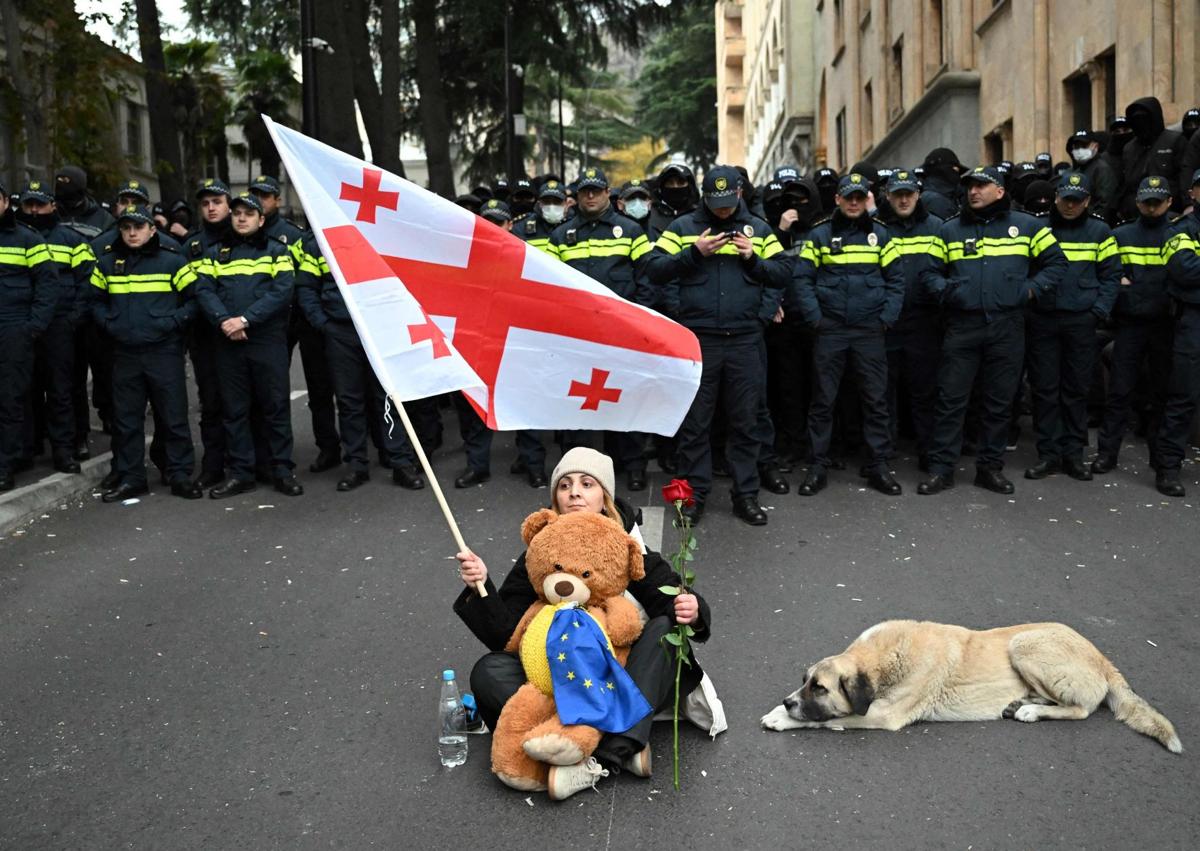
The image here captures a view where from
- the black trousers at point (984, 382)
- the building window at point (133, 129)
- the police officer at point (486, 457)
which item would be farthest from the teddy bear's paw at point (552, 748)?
the building window at point (133, 129)

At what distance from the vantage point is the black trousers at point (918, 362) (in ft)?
34.2

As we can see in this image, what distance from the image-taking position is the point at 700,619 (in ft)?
16.1

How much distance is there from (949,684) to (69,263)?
797 centimetres

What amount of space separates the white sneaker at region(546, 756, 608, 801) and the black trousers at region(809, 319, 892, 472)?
5.35m

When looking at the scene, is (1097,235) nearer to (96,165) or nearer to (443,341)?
(443,341)

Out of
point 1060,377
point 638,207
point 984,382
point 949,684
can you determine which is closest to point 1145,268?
point 1060,377

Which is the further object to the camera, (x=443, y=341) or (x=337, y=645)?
(x=337, y=645)

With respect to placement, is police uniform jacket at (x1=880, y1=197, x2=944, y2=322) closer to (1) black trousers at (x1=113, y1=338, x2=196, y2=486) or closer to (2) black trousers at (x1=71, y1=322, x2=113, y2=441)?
(1) black trousers at (x1=113, y1=338, x2=196, y2=486)

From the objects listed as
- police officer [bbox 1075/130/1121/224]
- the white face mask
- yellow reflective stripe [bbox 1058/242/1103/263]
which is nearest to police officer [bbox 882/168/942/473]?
yellow reflective stripe [bbox 1058/242/1103/263]

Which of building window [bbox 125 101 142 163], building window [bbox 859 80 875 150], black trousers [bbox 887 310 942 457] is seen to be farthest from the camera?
building window [bbox 125 101 142 163]

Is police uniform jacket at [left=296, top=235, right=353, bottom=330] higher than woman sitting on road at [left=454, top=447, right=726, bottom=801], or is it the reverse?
police uniform jacket at [left=296, top=235, right=353, bottom=330]

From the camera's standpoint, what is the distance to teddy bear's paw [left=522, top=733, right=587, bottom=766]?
4.49 meters

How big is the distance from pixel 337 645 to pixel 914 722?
2.79 m

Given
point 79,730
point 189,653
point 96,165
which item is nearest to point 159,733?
point 79,730
